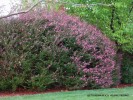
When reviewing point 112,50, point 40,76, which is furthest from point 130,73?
point 40,76

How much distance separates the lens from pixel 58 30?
1280 cm

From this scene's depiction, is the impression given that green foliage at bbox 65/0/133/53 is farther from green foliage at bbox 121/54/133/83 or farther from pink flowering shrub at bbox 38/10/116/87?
pink flowering shrub at bbox 38/10/116/87

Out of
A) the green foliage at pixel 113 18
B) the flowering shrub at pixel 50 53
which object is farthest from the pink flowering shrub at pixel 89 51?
the green foliage at pixel 113 18

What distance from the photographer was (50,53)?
12367 millimetres

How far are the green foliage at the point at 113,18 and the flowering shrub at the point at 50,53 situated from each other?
2.06m

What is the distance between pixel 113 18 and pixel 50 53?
4452 millimetres

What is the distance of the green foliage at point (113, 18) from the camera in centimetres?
1549

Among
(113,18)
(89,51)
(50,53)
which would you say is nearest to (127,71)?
(113,18)

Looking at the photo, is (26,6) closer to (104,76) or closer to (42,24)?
(42,24)

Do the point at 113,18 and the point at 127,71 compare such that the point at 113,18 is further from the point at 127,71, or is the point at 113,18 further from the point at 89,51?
the point at 89,51

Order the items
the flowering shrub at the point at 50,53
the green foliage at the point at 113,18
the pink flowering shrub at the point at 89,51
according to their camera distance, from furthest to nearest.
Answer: the green foliage at the point at 113,18 < the pink flowering shrub at the point at 89,51 < the flowering shrub at the point at 50,53

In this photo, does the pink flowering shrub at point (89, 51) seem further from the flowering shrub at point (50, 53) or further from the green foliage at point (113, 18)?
the green foliage at point (113, 18)

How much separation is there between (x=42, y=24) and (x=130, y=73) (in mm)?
5493

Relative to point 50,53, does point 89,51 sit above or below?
below
